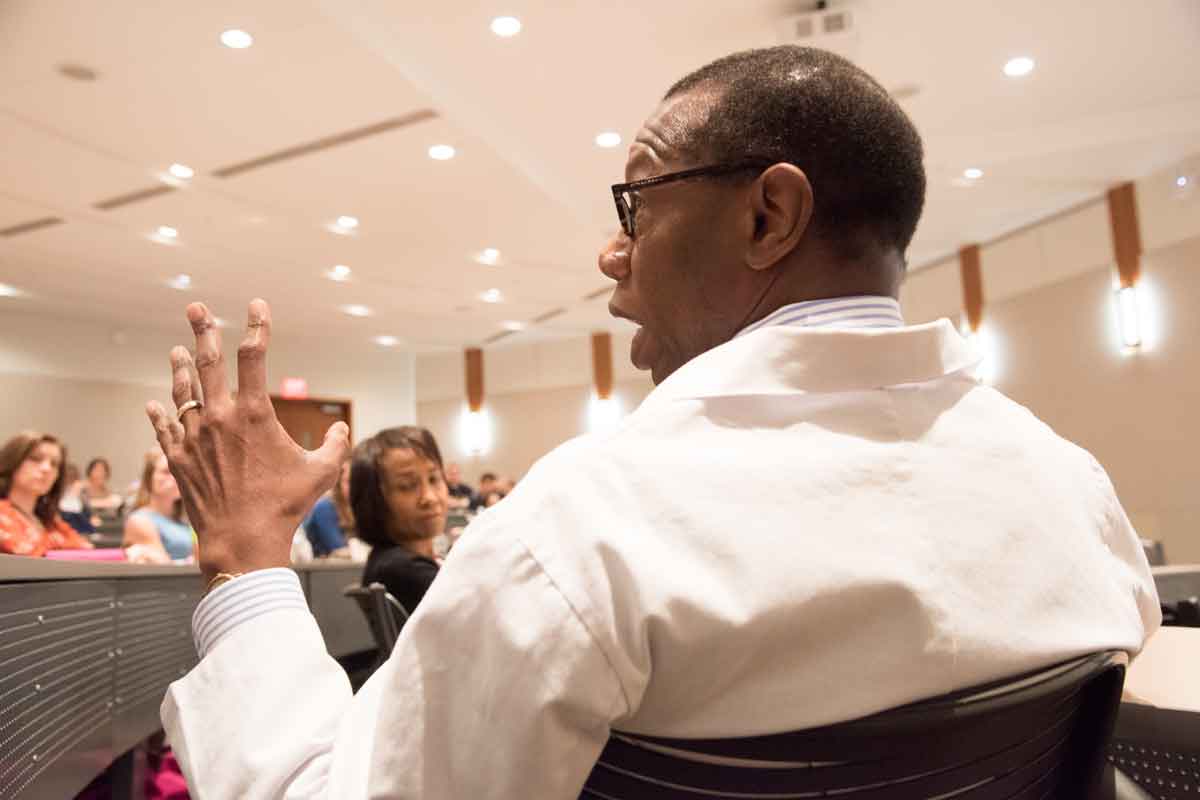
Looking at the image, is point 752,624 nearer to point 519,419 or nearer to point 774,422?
point 774,422

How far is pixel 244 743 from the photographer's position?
2.27 feet

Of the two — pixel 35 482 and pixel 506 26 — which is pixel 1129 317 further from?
pixel 35 482


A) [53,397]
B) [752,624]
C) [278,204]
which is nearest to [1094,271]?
[278,204]

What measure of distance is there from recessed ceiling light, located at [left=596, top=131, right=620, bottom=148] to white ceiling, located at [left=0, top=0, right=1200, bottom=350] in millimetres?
80

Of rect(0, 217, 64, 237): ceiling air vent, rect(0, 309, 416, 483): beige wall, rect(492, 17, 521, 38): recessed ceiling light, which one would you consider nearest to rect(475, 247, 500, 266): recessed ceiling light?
rect(0, 309, 416, 483): beige wall

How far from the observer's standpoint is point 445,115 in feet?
20.5

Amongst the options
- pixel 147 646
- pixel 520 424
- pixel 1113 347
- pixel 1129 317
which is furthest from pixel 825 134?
pixel 520 424

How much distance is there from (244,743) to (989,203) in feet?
28.1

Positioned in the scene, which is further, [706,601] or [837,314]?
[837,314]

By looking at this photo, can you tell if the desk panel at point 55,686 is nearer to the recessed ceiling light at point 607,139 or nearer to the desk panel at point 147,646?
the desk panel at point 147,646

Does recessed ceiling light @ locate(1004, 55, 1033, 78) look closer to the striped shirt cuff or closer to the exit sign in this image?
the striped shirt cuff

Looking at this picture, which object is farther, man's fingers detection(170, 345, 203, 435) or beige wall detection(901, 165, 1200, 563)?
beige wall detection(901, 165, 1200, 563)

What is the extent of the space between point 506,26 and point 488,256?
4416 millimetres

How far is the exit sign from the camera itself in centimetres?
1279
